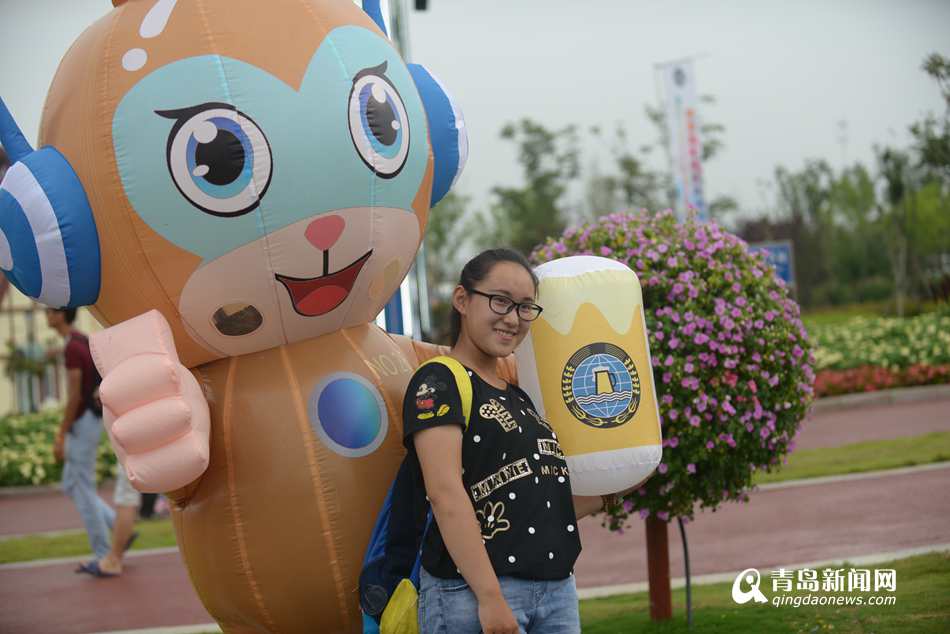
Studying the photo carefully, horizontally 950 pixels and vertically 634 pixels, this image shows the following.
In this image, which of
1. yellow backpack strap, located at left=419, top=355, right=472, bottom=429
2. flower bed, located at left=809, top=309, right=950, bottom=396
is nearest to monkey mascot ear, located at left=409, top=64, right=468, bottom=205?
yellow backpack strap, located at left=419, top=355, right=472, bottom=429

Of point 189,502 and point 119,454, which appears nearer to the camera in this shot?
point 119,454

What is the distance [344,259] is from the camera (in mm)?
3582

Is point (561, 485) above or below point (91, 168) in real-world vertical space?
below

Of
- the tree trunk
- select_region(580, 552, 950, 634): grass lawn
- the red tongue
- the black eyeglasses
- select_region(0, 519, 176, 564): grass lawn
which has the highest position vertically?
the red tongue

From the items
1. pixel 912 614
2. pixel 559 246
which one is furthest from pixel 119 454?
pixel 912 614

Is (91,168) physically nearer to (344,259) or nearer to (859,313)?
(344,259)

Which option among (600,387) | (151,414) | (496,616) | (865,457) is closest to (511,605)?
(496,616)

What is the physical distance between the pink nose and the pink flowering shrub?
6.22ft

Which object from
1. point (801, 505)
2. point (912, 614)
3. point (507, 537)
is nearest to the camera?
point (507, 537)

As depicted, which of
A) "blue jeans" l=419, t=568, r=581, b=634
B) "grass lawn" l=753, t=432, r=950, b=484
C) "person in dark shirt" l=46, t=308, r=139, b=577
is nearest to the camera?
"blue jeans" l=419, t=568, r=581, b=634

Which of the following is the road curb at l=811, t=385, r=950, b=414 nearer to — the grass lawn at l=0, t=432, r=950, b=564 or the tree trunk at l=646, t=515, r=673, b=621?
the grass lawn at l=0, t=432, r=950, b=564

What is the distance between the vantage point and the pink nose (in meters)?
3.46

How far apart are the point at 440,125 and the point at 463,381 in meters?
1.30

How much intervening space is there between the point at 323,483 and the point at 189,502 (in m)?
0.52
